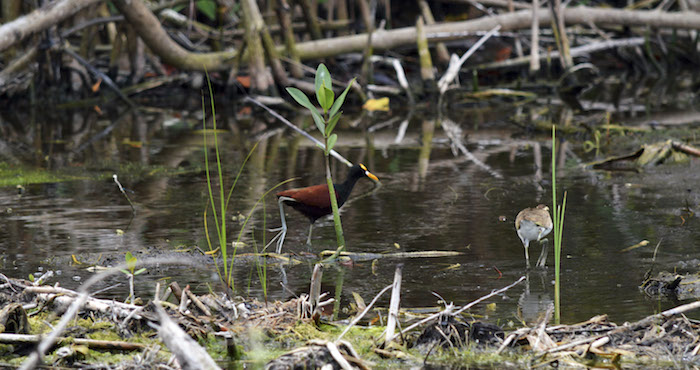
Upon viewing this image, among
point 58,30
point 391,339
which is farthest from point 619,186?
point 58,30

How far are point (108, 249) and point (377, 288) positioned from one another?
6.59 ft

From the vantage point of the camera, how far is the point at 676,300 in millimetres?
4707

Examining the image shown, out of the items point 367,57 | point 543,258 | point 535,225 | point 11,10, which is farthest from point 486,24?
point 535,225

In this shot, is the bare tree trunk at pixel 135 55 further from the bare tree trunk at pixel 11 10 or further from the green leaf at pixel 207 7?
the bare tree trunk at pixel 11 10

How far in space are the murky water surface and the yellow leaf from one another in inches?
151

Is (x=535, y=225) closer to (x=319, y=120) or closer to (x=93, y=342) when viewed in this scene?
(x=319, y=120)

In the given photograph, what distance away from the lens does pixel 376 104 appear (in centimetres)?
1605

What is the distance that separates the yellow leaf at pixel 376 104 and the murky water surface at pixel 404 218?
151 inches

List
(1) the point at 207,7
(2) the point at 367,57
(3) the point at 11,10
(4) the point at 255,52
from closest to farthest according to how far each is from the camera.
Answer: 1. (4) the point at 255,52
2. (2) the point at 367,57
3. (3) the point at 11,10
4. (1) the point at 207,7

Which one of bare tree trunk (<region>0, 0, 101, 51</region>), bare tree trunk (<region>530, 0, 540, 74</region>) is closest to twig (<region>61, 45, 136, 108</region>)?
bare tree trunk (<region>0, 0, 101, 51</region>)

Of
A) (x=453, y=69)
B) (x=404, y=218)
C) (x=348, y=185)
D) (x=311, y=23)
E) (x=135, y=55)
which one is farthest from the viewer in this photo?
(x=311, y=23)

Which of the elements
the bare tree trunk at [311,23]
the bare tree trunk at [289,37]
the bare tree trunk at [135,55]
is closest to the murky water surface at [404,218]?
the bare tree trunk at [289,37]

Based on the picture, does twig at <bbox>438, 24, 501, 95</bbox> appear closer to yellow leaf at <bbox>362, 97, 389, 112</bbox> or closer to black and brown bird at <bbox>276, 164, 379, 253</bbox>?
yellow leaf at <bbox>362, 97, 389, 112</bbox>

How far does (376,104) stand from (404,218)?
9.10 m
